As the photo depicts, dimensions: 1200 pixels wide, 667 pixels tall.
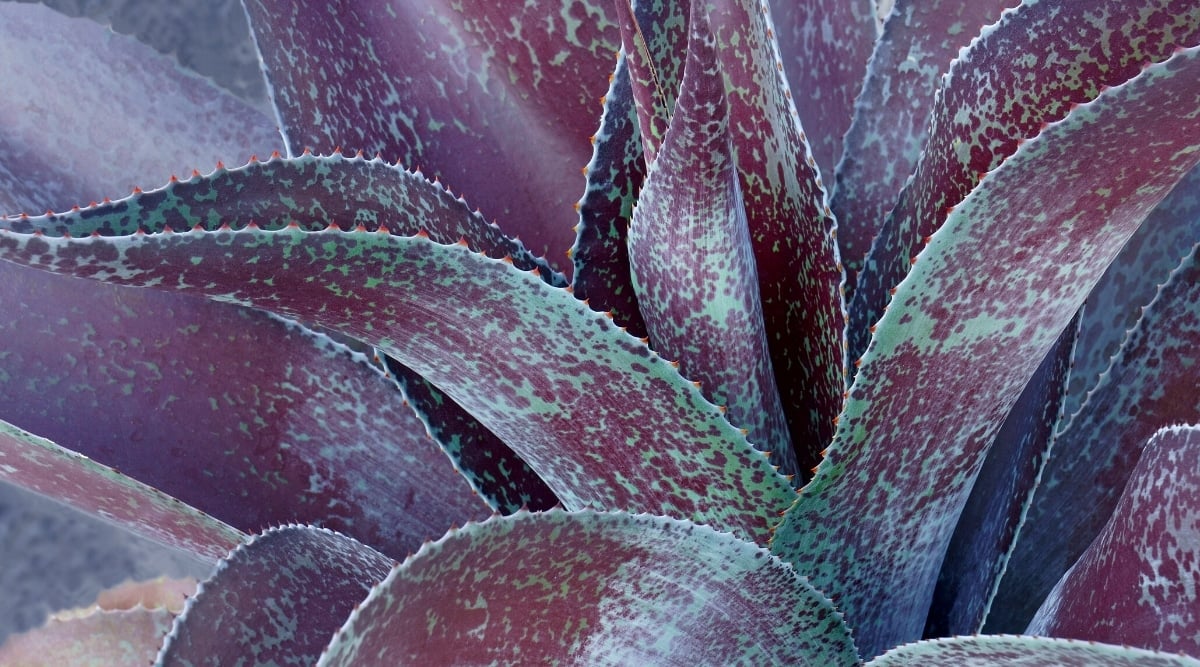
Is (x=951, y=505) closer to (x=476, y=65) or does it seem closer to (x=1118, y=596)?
(x=1118, y=596)

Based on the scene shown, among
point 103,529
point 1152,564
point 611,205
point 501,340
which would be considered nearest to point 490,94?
point 611,205

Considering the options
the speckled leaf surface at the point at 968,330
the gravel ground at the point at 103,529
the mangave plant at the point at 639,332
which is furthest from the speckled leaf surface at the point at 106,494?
the gravel ground at the point at 103,529

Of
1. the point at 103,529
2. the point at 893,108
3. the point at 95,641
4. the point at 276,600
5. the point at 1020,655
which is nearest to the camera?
A: the point at 1020,655

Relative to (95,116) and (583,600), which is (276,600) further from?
(95,116)

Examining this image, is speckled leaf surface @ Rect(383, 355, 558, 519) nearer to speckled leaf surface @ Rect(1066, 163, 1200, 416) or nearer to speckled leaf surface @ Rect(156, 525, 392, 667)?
speckled leaf surface @ Rect(156, 525, 392, 667)

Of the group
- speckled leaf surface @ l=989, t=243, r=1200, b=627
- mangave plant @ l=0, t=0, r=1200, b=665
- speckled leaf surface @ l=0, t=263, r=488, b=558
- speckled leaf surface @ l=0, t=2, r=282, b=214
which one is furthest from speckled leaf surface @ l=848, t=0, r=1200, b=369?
speckled leaf surface @ l=0, t=2, r=282, b=214

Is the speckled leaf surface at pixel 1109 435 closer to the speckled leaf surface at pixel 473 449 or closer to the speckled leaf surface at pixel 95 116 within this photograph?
the speckled leaf surface at pixel 473 449

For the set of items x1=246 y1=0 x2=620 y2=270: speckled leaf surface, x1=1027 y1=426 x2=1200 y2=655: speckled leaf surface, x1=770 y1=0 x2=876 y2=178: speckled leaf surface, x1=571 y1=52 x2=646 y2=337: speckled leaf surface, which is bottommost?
x1=1027 y1=426 x2=1200 y2=655: speckled leaf surface
